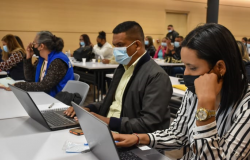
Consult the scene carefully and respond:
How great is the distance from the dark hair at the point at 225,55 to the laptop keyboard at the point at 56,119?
93 cm

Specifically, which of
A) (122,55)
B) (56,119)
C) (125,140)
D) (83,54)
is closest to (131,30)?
(122,55)

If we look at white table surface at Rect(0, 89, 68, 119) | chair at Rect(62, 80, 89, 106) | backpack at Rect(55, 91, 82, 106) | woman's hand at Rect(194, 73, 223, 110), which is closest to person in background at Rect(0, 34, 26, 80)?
white table surface at Rect(0, 89, 68, 119)

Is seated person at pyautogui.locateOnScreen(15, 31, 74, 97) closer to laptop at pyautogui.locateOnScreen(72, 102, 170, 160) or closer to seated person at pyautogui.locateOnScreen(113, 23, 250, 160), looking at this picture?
laptop at pyautogui.locateOnScreen(72, 102, 170, 160)

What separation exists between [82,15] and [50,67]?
19.0ft

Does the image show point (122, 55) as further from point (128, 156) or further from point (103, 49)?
point (103, 49)

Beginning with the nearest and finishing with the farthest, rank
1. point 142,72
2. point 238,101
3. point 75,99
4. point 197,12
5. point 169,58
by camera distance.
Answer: point 238,101, point 142,72, point 75,99, point 169,58, point 197,12

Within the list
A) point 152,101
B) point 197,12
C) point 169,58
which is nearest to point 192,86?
point 152,101

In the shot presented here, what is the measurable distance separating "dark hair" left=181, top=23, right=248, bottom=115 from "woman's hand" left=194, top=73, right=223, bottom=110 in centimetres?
5

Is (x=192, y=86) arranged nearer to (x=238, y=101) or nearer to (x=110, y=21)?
(x=238, y=101)

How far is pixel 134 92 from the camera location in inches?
70.6

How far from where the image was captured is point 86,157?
3.98 ft

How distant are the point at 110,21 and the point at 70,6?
139cm

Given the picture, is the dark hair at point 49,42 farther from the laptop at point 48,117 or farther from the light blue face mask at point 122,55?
the laptop at point 48,117

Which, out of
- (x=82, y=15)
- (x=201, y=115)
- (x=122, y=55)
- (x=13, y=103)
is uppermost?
(x=82, y=15)
